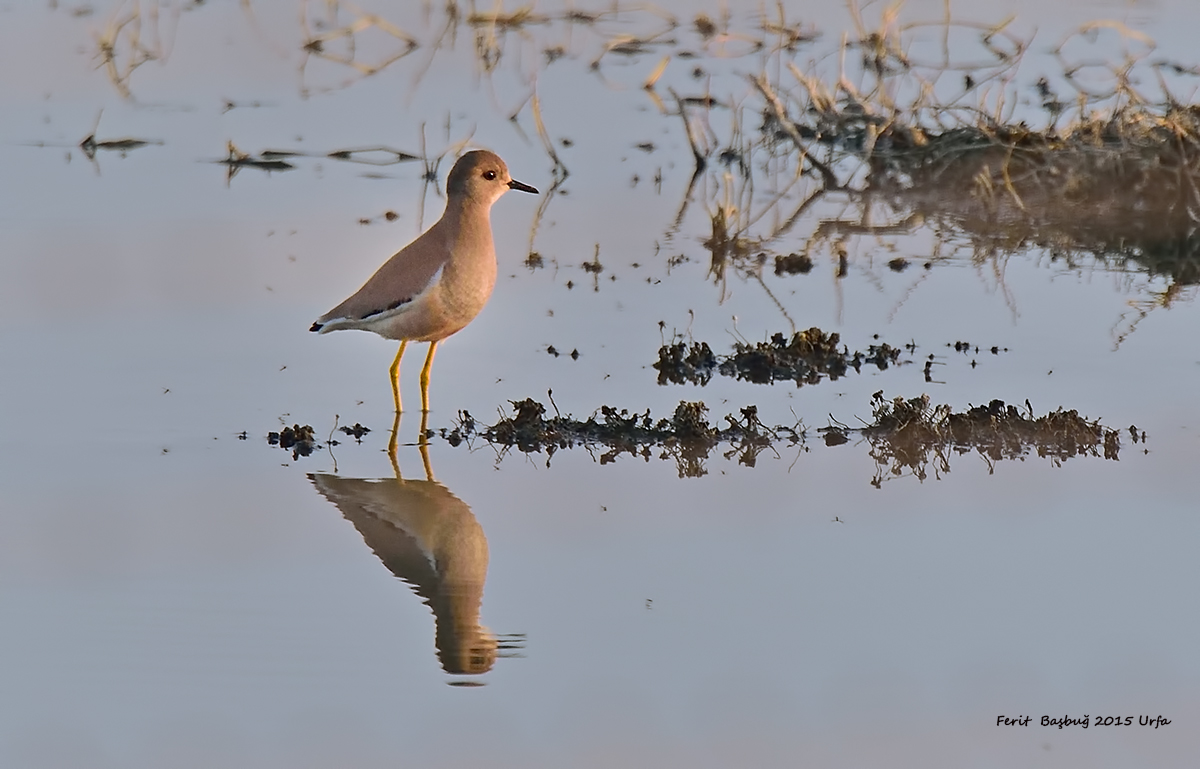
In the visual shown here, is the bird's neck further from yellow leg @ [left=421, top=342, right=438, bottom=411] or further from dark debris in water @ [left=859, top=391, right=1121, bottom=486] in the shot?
dark debris in water @ [left=859, top=391, right=1121, bottom=486]

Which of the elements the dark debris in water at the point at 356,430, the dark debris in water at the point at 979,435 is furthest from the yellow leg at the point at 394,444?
the dark debris in water at the point at 979,435

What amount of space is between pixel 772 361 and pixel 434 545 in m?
2.54

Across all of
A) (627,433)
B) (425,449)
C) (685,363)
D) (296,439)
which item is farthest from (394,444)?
(685,363)

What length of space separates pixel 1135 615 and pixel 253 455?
131 inches

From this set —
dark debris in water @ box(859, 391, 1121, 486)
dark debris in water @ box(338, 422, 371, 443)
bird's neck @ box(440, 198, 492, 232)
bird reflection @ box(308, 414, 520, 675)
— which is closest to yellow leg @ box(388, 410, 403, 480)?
bird reflection @ box(308, 414, 520, 675)

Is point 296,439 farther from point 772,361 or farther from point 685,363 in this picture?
point 772,361

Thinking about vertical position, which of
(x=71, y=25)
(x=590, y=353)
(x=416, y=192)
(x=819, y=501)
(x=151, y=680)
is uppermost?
(x=71, y=25)

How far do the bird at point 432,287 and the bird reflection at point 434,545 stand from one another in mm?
685

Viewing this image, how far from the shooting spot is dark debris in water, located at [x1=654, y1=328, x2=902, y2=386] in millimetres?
8078

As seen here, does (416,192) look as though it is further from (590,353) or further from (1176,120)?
(1176,120)

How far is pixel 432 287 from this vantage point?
7453 mm

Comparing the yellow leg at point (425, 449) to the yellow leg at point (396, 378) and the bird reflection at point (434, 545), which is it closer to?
the bird reflection at point (434, 545)

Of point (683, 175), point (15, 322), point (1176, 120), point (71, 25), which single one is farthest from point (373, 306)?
point (71, 25)

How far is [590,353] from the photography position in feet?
27.6
